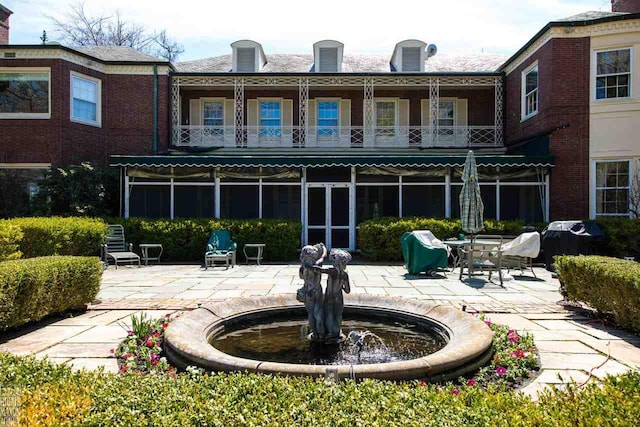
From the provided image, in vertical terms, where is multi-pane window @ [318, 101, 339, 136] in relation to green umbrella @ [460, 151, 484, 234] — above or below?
above

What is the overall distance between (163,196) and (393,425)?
49.2ft

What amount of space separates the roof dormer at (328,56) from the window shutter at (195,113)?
5.49 metres

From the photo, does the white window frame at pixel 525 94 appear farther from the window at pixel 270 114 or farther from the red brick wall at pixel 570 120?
the window at pixel 270 114

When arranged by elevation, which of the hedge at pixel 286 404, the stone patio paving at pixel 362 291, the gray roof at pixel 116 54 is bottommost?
the stone patio paving at pixel 362 291

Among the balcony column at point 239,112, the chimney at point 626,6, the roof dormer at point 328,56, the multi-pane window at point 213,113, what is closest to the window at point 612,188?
the chimney at point 626,6

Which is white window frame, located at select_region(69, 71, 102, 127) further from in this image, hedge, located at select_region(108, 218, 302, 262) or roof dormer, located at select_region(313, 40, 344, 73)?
roof dormer, located at select_region(313, 40, 344, 73)

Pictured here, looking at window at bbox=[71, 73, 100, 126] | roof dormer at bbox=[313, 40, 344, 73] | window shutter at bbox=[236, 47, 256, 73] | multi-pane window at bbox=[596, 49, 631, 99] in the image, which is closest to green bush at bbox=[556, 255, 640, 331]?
multi-pane window at bbox=[596, 49, 631, 99]

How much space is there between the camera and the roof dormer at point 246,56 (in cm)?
1977

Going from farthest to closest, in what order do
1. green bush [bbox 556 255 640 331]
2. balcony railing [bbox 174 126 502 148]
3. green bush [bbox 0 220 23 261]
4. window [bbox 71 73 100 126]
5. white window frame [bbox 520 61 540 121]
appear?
balcony railing [bbox 174 126 502 148]
window [bbox 71 73 100 126]
white window frame [bbox 520 61 540 121]
green bush [bbox 0 220 23 261]
green bush [bbox 556 255 640 331]

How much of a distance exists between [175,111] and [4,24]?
26.5 feet

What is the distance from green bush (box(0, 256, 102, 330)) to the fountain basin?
2.16 metres

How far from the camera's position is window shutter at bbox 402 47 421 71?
65.0 feet

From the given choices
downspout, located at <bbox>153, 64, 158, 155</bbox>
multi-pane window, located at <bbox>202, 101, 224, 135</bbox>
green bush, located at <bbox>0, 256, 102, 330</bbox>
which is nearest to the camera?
green bush, located at <bbox>0, 256, 102, 330</bbox>

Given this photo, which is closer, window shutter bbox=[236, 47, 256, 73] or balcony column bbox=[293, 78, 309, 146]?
balcony column bbox=[293, 78, 309, 146]
